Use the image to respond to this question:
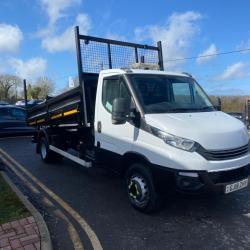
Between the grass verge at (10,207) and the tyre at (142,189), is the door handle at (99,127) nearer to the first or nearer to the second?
the tyre at (142,189)

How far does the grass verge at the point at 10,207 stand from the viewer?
5363mm

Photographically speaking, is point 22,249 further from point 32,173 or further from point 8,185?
point 32,173

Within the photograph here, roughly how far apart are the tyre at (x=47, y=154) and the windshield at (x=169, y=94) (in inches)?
175

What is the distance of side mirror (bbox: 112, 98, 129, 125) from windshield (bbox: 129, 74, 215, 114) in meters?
0.30

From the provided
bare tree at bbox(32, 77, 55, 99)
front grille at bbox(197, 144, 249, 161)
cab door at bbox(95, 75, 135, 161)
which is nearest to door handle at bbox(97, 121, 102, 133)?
cab door at bbox(95, 75, 135, 161)

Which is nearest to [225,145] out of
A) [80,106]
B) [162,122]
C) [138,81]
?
[162,122]

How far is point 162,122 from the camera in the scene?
206 inches

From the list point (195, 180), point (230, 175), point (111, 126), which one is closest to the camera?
point (195, 180)

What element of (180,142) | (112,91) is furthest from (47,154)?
(180,142)

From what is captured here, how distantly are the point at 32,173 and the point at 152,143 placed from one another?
14.5ft

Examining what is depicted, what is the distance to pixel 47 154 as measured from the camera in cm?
965

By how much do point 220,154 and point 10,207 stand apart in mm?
3522

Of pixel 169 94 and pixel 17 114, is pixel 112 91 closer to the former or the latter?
pixel 169 94

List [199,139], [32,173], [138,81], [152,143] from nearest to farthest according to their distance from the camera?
[199,139] < [152,143] < [138,81] < [32,173]
